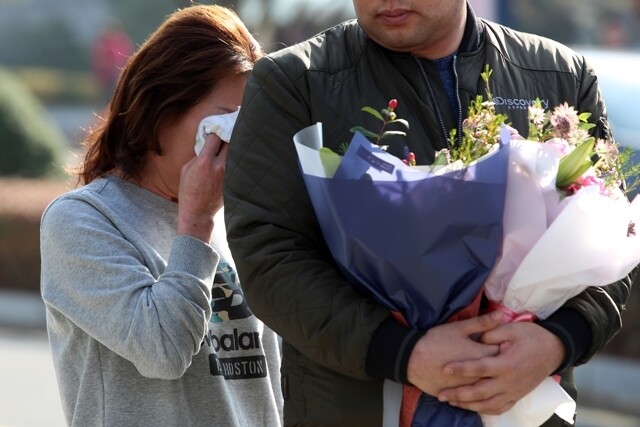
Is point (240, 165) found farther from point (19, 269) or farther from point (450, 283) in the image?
point (19, 269)

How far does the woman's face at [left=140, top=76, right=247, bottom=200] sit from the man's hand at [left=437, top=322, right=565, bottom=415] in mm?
1020

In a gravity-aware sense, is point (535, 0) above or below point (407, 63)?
below

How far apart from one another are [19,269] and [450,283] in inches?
371

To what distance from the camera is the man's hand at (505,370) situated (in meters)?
2.66

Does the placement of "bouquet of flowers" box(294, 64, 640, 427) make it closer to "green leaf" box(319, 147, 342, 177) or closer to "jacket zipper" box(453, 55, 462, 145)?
"green leaf" box(319, 147, 342, 177)

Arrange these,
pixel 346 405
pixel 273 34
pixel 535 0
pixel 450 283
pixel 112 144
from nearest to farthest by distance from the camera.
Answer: pixel 450 283 < pixel 346 405 < pixel 112 144 < pixel 273 34 < pixel 535 0

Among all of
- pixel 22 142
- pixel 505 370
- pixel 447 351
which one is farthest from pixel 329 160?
pixel 22 142

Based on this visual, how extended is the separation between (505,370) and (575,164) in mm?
432

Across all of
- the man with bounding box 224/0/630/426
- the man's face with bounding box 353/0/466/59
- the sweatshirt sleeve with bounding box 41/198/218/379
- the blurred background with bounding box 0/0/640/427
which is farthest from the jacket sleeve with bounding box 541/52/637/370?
the blurred background with bounding box 0/0/640/427

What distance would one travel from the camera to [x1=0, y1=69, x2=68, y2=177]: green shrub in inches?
530

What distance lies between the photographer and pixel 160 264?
10.7 feet

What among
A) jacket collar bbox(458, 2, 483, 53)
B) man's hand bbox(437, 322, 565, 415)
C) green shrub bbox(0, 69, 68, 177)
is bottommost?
green shrub bbox(0, 69, 68, 177)

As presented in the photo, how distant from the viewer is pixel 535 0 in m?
25.4

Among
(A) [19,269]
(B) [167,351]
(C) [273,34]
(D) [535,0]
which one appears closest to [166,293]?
(B) [167,351]
